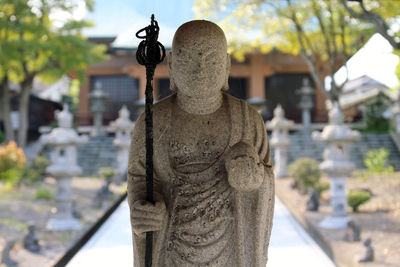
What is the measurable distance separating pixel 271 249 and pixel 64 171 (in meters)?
4.31

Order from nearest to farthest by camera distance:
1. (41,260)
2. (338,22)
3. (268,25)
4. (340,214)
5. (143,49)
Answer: (143,49) < (41,260) < (340,214) < (338,22) < (268,25)

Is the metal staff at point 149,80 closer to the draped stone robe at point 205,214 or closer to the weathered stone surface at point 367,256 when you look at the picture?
the draped stone robe at point 205,214

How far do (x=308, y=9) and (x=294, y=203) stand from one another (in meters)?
5.19

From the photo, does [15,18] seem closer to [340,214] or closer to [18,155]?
[18,155]

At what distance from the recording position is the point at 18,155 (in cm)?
1284

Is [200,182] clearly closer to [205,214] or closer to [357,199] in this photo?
[205,214]

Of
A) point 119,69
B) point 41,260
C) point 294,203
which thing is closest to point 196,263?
point 41,260

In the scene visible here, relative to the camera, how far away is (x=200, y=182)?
2.13m

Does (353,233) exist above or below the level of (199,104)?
below

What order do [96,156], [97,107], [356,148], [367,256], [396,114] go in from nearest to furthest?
[367,256], [396,114], [356,148], [96,156], [97,107]

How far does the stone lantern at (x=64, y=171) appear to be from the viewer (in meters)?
7.56

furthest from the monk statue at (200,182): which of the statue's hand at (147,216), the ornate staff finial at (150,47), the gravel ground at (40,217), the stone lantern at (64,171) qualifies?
the stone lantern at (64,171)

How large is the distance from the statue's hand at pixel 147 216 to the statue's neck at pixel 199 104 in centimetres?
57

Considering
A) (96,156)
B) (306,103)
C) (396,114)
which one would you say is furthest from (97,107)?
(396,114)
